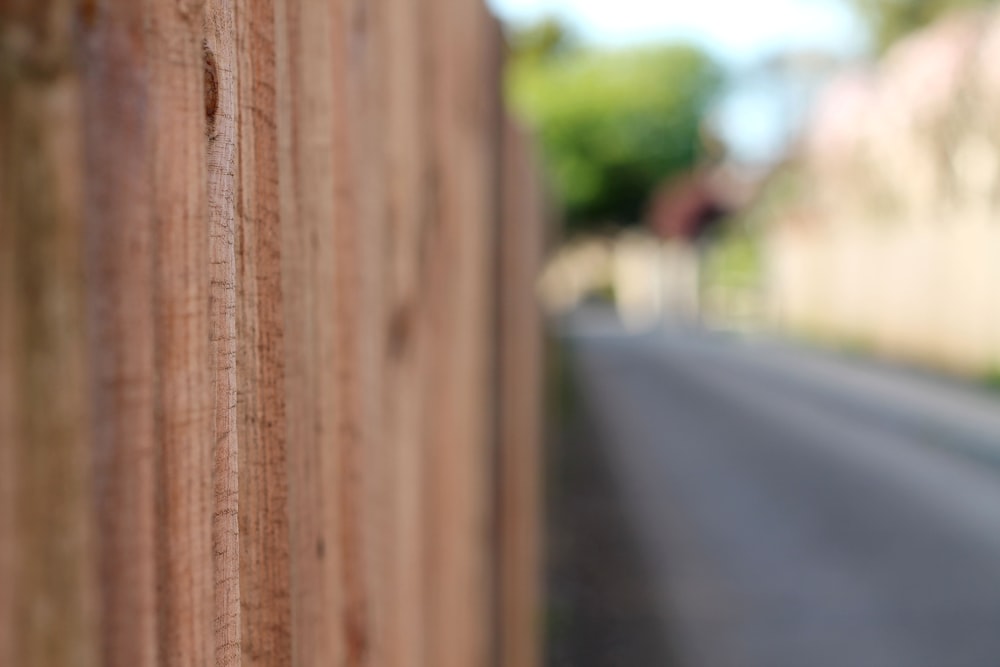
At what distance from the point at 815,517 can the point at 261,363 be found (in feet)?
23.2

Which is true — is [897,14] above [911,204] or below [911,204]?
above

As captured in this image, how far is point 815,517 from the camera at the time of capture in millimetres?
7562

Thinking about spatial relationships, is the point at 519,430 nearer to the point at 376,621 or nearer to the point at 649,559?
the point at 376,621

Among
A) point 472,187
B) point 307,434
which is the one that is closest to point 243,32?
point 307,434

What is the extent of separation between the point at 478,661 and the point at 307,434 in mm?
1422

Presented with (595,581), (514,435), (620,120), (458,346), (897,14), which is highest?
(897,14)

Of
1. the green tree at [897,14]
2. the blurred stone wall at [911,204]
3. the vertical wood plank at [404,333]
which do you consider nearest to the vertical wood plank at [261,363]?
the vertical wood plank at [404,333]

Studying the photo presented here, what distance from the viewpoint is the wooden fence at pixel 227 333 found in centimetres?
48

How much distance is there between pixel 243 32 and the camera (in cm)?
81

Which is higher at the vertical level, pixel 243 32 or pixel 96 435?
pixel 243 32

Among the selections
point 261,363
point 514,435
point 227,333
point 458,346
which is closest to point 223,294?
point 227,333

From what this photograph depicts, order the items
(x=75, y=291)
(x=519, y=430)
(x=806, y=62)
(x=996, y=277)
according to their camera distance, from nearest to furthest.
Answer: (x=75, y=291), (x=519, y=430), (x=996, y=277), (x=806, y=62)

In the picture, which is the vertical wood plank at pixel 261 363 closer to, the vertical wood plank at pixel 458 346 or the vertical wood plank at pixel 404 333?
the vertical wood plank at pixel 404 333

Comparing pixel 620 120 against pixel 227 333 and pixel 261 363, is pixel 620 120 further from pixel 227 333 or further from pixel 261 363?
pixel 227 333
